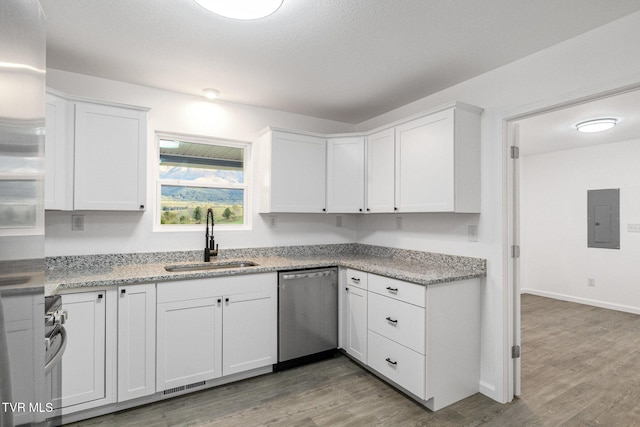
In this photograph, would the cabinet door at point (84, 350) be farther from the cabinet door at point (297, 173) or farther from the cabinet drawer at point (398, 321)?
the cabinet drawer at point (398, 321)

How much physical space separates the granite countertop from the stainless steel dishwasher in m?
0.12

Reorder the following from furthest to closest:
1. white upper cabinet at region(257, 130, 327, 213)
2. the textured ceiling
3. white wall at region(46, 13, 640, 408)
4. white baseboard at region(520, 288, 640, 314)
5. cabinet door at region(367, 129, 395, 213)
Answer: white baseboard at region(520, 288, 640, 314) → white upper cabinet at region(257, 130, 327, 213) → cabinet door at region(367, 129, 395, 213) → white wall at region(46, 13, 640, 408) → the textured ceiling

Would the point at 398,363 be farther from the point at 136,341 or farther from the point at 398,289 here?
the point at 136,341

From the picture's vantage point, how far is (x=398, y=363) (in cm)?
245

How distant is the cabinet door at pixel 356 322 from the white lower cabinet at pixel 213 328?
70 centimetres

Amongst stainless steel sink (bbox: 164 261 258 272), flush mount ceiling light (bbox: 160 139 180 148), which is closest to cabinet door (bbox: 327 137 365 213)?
stainless steel sink (bbox: 164 261 258 272)

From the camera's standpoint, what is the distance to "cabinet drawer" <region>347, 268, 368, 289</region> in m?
2.83

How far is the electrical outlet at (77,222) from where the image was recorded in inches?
102

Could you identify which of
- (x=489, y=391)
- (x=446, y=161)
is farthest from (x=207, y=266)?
(x=489, y=391)

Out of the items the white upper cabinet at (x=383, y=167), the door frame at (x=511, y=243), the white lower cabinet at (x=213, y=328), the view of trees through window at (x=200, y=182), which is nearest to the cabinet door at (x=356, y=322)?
the white lower cabinet at (x=213, y=328)

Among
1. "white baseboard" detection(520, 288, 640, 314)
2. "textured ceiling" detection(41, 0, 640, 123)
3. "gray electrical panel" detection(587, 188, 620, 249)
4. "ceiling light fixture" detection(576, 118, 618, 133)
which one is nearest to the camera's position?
"textured ceiling" detection(41, 0, 640, 123)

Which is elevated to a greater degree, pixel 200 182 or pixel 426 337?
pixel 200 182

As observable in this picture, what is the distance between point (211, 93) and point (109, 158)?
104 centimetres

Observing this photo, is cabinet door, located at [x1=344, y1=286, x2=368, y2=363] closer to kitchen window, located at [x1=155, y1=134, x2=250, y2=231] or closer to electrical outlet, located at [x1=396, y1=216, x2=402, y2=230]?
electrical outlet, located at [x1=396, y1=216, x2=402, y2=230]
